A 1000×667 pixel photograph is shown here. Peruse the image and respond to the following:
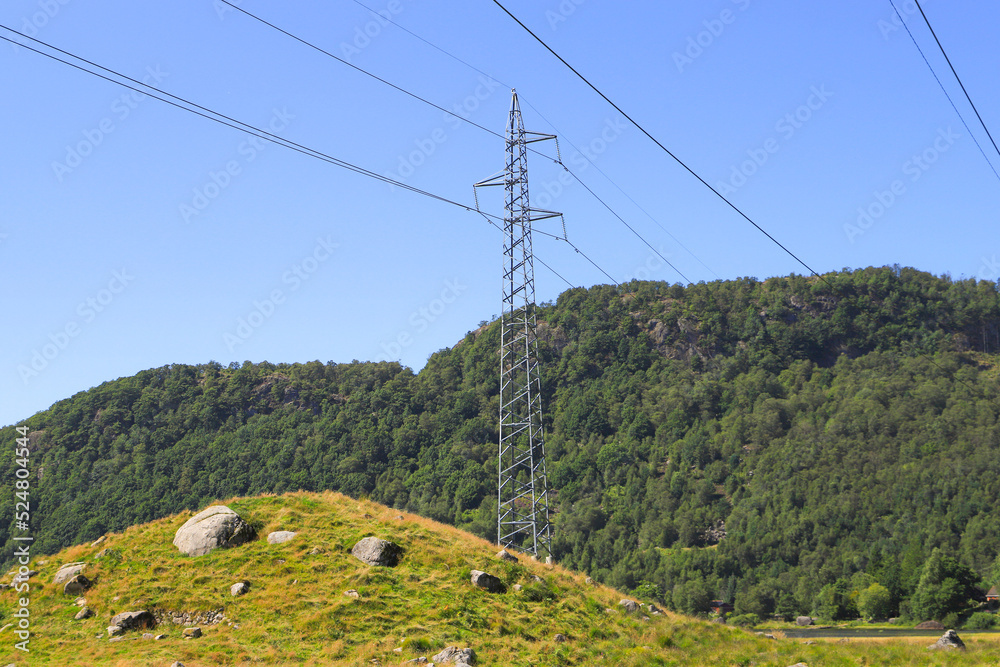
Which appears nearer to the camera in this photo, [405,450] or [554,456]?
[405,450]

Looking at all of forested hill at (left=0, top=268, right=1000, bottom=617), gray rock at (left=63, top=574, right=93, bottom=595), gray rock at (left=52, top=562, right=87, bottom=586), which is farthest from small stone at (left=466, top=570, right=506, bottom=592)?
forested hill at (left=0, top=268, right=1000, bottom=617)

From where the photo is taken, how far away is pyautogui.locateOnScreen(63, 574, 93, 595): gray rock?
94.5ft

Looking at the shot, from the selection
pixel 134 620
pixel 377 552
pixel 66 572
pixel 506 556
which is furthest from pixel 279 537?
pixel 506 556

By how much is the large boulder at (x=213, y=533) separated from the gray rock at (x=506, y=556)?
379 inches

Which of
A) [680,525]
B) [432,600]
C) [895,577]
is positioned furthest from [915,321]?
[432,600]

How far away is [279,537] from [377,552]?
4.00 metres

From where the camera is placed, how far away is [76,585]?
1139 inches

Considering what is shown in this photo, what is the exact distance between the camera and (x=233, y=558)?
30703 millimetres

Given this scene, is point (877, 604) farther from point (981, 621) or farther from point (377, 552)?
point (377, 552)

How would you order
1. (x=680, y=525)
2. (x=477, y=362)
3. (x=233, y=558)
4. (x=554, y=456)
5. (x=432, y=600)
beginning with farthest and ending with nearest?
(x=477, y=362) → (x=554, y=456) → (x=680, y=525) → (x=233, y=558) → (x=432, y=600)

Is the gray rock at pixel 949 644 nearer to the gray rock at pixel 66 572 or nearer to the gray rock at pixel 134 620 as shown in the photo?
the gray rock at pixel 134 620

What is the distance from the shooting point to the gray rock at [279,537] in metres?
32.1

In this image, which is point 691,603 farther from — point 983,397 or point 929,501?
point 983,397

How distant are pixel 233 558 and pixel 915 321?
657ft
